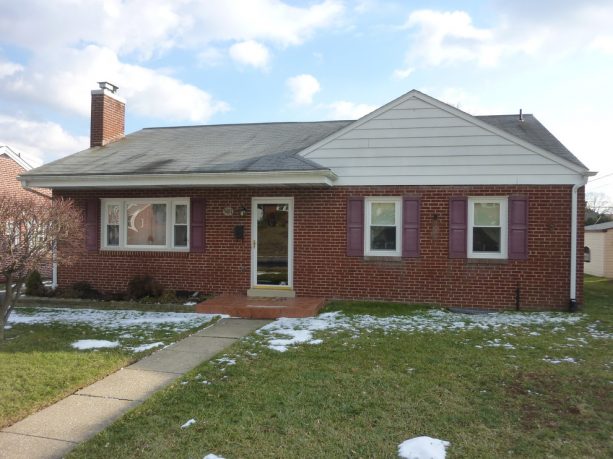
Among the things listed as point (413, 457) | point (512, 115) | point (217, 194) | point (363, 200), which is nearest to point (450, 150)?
point (363, 200)

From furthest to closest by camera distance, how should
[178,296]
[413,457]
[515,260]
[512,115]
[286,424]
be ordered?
[512,115] < [178,296] < [515,260] < [286,424] < [413,457]

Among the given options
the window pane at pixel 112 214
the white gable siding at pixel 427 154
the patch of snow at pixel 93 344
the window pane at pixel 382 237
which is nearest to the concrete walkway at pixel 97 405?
the patch of snow at pixel 93 344

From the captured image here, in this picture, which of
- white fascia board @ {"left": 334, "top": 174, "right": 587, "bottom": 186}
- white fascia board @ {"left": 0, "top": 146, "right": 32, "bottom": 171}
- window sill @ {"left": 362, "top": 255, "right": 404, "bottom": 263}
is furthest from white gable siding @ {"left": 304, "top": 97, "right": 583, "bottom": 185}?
white fascia board @ {"left": 0, "top": 146, "right": 32, "bottom": 171}

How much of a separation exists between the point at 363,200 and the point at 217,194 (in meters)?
3.26

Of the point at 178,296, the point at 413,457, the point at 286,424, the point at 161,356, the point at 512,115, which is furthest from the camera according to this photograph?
the point at 512,115

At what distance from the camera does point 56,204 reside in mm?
7004

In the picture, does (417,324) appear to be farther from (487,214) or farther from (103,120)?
(103,120)

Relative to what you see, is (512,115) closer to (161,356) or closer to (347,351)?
(347,351)

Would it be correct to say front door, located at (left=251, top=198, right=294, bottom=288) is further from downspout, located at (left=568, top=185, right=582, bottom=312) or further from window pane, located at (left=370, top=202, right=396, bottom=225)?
downspout, located at (left=568, top=185, right=582, bottom=312)

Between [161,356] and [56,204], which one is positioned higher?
[56,204]

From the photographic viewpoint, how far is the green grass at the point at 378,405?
3.51 meters

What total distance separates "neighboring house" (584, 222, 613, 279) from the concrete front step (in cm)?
1650

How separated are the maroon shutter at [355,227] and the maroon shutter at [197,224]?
3294 millimetres

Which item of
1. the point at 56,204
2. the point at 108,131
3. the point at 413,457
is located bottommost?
the point at 413,457
